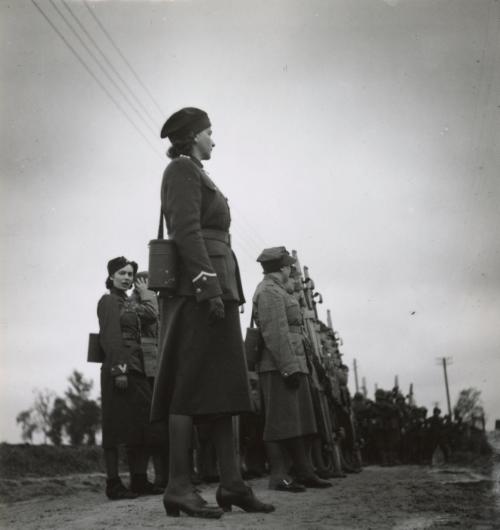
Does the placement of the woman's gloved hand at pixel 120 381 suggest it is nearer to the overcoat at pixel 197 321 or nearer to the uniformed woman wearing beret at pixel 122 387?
the uniformed woman wearing beret at pixel 122 387

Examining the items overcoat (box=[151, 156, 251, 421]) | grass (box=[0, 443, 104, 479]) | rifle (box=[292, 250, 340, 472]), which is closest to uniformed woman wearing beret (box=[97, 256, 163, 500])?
rifle (box=[292, 250, 340, 472])

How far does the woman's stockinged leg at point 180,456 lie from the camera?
4.40 meters

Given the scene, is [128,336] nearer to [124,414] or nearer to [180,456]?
[124,414]

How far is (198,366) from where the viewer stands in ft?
14.9

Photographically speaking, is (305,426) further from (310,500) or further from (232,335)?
(232,335)

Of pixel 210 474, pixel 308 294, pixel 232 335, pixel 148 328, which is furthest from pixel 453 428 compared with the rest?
pixel 232 335

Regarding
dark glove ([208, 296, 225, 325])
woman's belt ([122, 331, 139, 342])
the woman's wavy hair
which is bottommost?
dark glove ([208, 296, 225, 325])

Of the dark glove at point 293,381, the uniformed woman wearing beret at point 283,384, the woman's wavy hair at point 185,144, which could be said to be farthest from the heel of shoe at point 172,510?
the dark glove at point 293,381

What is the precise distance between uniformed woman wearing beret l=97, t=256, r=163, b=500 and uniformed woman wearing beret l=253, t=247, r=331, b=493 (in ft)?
3.34

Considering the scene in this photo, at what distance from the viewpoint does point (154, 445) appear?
6895mm

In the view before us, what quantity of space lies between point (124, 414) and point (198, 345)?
2.45 meters

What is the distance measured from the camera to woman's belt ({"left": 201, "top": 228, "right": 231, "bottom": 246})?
4766mm

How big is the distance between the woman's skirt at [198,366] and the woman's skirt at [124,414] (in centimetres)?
222

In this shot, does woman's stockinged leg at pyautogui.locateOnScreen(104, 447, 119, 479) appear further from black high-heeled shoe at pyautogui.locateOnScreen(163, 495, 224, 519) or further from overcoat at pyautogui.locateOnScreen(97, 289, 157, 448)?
black high-heeled shoe at pyautogui.locateOnScreen(163, 495, 224, 519)
